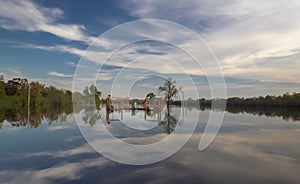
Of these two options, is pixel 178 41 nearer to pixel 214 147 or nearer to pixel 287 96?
pixel 214 147

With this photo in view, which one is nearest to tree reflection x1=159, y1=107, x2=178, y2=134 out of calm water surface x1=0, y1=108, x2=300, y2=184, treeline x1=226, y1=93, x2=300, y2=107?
calm water surface x1=0, y1=108, x2=300, y2=184

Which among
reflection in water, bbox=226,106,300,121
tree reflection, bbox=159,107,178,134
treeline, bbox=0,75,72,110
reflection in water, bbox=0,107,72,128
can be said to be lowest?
reflection in water, bbox=226,106,300,121

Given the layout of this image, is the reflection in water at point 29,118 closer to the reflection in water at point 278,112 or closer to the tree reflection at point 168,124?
the tree reflection at point 168,124

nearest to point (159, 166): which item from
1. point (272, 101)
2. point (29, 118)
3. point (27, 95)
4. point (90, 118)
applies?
point (90, 118)

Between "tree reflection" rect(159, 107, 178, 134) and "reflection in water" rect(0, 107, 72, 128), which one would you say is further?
"reflection in water" rect(0, 107, 72, 128)

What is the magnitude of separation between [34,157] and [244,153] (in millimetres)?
4214

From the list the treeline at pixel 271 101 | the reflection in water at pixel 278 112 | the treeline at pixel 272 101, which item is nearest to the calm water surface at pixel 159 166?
the reflection in water at pixel 278 112

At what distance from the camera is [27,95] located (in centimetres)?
3550

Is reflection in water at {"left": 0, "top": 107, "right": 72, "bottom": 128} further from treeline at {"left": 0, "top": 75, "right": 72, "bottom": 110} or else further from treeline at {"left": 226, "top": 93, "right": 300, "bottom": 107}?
treeline at {"left": 226, "top": 93, "right": 300, "bottom": 107}

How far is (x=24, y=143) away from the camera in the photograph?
20.3ft

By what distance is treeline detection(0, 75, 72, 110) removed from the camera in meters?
32.6

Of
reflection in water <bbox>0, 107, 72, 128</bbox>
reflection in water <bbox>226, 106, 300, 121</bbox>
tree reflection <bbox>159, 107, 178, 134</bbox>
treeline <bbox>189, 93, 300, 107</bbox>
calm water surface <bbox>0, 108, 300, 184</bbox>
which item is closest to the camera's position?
calm water surface <bbox>0, 108, 300, 184</bbox>

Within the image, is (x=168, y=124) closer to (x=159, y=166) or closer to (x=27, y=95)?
(x=159, y=166)

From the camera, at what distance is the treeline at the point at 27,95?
1283 inches
